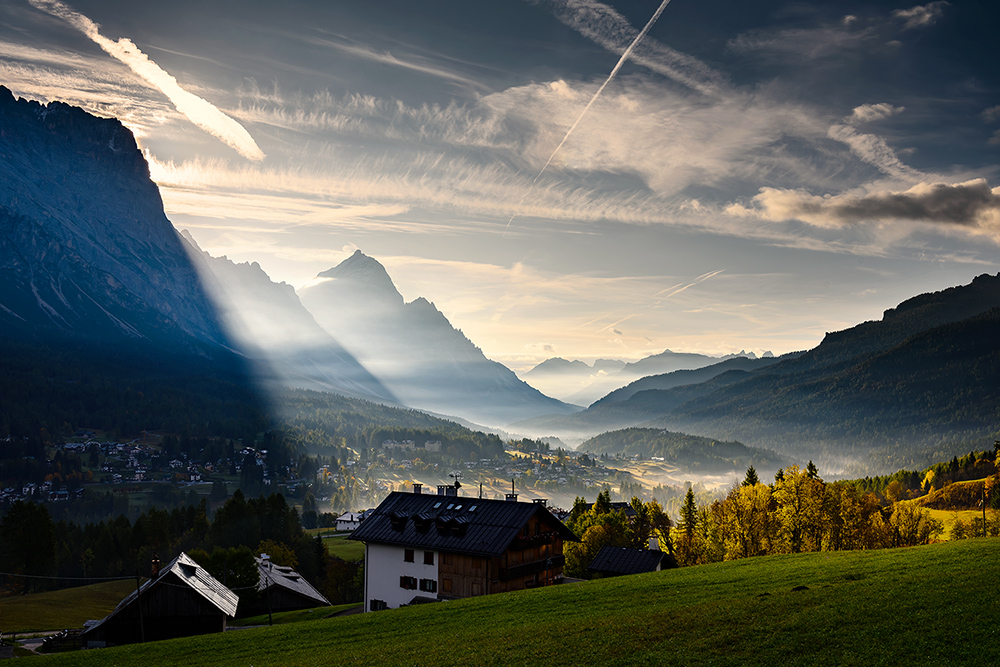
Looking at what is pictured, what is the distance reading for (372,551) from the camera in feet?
233

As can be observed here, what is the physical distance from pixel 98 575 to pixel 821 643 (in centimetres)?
15121

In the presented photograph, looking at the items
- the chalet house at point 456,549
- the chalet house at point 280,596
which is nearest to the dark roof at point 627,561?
the chalet house at point 456,549

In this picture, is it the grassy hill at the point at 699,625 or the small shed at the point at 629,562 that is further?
the small shed at the point at 629,562

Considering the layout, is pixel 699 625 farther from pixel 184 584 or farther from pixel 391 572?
pixel 184 584

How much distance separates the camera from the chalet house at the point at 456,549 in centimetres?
6393

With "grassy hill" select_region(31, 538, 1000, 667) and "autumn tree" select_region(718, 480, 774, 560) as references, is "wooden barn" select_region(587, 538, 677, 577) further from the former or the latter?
"grassy hill" select_region(31, 538, 1000, 667)

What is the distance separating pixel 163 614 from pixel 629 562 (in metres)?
48.1

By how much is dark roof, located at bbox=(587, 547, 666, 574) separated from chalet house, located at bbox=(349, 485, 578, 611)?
192 inches

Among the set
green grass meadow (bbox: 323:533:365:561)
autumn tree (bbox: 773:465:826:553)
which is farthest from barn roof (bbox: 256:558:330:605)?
autumn tree (bbox: 773:465:826:553)

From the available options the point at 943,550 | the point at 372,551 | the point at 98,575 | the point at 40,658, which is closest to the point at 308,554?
the point at 98,575

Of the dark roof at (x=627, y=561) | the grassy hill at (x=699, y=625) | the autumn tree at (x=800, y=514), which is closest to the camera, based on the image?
the grassy hill at (x=699, y=625)

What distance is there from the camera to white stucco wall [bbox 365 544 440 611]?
2645 inches

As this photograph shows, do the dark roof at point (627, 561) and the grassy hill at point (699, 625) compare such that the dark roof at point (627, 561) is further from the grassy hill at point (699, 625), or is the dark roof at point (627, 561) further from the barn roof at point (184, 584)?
the barn roof at point (184, 584)

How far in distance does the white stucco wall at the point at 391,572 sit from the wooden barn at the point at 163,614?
1570 centimetres
